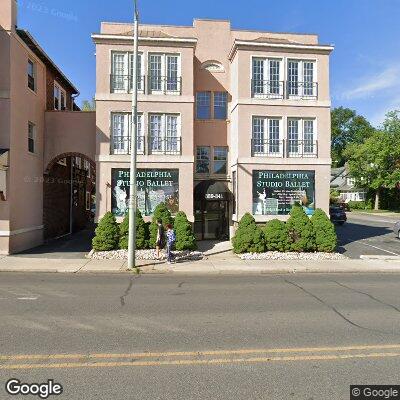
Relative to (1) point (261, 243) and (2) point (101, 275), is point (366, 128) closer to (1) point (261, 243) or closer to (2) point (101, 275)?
(1) point (261, 243)

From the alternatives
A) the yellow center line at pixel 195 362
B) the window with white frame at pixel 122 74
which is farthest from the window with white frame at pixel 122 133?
the yellow center line at pixel 195 362

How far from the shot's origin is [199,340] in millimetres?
6164

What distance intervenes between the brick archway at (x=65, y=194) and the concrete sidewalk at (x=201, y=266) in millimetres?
5615

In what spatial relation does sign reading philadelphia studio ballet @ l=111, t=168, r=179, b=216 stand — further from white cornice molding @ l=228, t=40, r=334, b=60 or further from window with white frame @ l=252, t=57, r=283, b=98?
white cornice molding @ l=228, t=40, r=334, b=60

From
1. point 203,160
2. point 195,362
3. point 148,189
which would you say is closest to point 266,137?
point 203,160

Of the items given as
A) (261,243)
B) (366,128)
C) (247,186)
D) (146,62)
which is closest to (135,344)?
(261,243)

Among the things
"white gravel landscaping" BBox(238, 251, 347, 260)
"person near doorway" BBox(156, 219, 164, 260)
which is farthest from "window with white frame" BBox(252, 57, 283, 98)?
"person near doorway" BBox(156, 219, 164, 260)

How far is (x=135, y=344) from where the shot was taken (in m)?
5.93

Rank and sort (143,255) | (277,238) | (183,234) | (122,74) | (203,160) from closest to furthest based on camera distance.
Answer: (143,255) < (183,234) < (277,238) < (122,74) < (203,160)

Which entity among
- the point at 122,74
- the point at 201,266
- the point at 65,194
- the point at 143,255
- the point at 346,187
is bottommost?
the point at 201,266

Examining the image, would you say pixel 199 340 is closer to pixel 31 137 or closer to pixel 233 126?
pixel 233 126

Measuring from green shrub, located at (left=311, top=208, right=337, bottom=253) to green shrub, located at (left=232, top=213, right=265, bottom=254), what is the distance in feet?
8.17

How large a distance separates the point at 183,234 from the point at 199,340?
1065 cm

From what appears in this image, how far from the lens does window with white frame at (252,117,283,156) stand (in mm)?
18656
